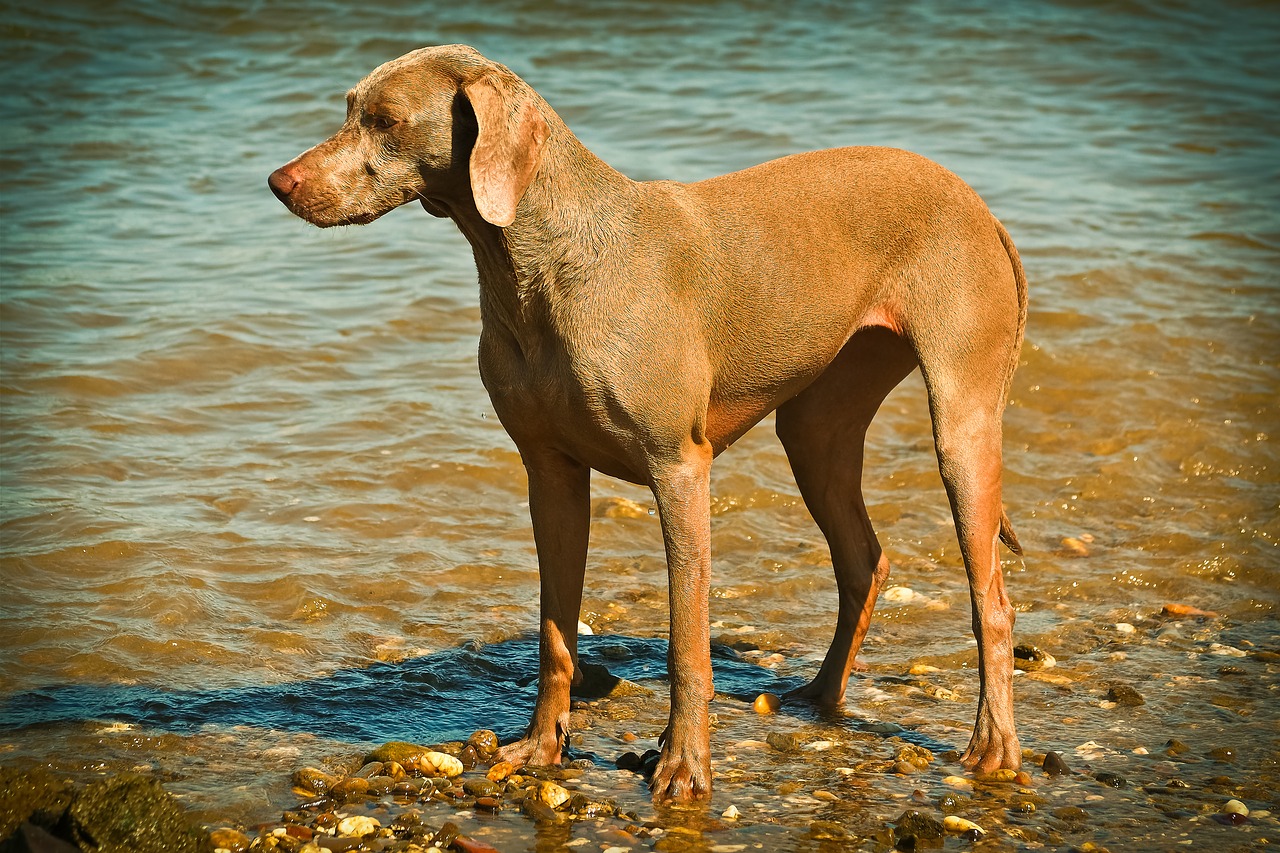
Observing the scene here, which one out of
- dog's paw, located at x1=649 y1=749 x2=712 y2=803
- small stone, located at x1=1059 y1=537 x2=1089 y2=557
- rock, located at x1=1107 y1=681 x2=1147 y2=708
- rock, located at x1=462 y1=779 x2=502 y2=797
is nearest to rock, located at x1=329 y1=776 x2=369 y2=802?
rock, located at x1=462 y1=779 x2=502 y2=797

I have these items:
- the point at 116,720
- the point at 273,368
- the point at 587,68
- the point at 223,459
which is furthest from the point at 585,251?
the point at 587,68

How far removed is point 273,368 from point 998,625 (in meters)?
5.79

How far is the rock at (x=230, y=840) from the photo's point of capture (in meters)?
4.22

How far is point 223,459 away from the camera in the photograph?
8.02 metres

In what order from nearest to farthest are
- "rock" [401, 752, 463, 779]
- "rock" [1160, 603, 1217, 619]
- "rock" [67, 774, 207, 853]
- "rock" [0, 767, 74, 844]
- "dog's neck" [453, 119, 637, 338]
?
"rock" [67, 774, 207, 853], "rock" [0, 767, 74, 844], "dog's neck" [453, 119, 637, 338], "rock" [401, 752, 463, 779], "rock" [1160, 603, 1217, 619]

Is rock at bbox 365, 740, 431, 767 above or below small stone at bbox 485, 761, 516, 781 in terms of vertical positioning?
above

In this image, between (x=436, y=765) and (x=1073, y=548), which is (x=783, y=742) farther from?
(x=1073, y=548)

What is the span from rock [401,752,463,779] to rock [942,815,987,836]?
1653 mm

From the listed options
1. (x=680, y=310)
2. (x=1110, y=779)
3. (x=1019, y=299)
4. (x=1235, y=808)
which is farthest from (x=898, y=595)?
(x=680, y=310)

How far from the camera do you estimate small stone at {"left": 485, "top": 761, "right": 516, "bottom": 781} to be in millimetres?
4832

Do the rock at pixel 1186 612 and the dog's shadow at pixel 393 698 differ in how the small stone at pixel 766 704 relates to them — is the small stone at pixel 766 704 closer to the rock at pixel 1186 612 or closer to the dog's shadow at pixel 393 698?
Answer: the dog's shadow at pixel 393 698

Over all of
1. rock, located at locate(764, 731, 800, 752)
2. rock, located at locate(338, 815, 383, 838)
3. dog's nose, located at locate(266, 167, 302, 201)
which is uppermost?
dog's nose, located at locate(266, 167, 302, 201)

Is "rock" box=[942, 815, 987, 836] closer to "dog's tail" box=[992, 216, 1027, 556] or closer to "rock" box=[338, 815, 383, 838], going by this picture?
"dog's tail" box=[992, 216, 1027, 556]

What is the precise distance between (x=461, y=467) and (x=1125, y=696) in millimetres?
3936
